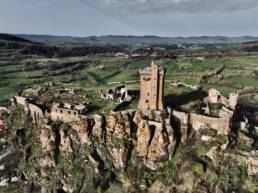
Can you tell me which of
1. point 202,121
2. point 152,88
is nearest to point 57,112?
point 152,88

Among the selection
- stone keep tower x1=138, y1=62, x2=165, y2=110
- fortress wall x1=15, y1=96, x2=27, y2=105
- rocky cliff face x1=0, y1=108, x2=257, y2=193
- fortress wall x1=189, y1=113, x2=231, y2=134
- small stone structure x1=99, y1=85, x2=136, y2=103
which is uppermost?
stone keep tower x1=138, y1=62, x2=165, y2=110

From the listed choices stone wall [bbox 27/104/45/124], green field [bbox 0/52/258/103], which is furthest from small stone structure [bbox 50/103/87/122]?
green field [bbox 0/52/258/103]

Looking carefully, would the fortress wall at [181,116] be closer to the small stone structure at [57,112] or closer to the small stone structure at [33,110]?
the small stone structure at [57,112]

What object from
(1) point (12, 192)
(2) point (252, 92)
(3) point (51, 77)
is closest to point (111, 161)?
(1) point (12, 192)

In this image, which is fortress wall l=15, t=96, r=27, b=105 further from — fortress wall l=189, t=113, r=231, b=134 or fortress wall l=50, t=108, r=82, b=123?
fortress wall l=189, t=113, r=231, b=134

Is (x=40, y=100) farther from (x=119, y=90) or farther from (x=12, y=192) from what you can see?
(x=12, y=192)

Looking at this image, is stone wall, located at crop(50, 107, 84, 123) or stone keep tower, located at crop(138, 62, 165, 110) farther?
stone wall, located at crop(50, 107, 84, 123)

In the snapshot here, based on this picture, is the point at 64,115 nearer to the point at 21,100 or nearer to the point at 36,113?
the point at 36,113
